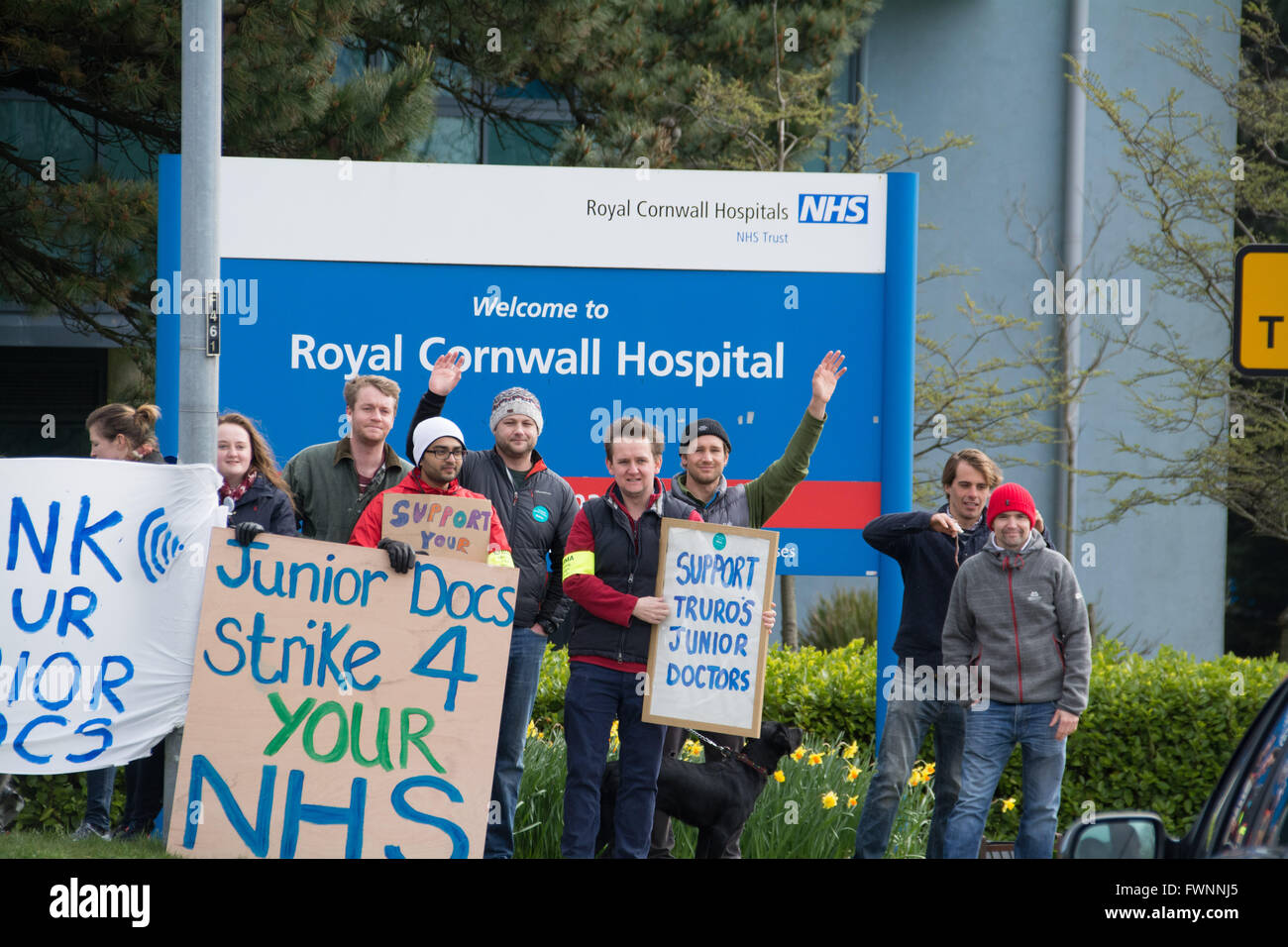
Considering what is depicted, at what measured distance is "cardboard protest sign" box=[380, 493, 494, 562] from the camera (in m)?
5.25

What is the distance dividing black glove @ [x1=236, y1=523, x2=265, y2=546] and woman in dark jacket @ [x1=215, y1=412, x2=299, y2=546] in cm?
36

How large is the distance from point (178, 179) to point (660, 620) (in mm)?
3559

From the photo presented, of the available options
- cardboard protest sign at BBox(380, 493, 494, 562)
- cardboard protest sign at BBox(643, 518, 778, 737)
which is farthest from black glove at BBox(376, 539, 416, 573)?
cardboard protest sign at BBox(643, 518, 778, 737)

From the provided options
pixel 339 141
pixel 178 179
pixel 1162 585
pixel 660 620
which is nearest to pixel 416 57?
pixel 339 141

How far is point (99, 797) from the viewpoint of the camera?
591 cm

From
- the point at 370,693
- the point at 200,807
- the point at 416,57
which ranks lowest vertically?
the point at 200,807

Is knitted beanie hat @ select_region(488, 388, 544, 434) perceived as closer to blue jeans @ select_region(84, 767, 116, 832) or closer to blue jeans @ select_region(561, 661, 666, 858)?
blue jeans @ select_region(561, 661, 666, 858)

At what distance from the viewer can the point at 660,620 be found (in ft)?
17.4

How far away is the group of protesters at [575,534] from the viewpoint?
17.5 feet

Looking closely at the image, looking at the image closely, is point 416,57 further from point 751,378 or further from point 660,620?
point 660,620

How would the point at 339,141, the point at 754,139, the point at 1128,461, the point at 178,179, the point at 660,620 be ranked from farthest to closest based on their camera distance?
the point at 1128,461 → the point at 754,139 → the point at 339,141 → the point at 178,179 → the point at 660,620

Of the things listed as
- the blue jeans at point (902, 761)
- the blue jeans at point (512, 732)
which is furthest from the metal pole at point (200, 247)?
the blue jeans at point (902, 761)

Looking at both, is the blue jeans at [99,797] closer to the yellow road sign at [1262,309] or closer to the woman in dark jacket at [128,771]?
the woman in dark jacket at [128,771]

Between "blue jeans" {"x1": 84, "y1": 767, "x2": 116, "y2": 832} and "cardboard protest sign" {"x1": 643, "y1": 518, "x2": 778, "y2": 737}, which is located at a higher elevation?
"cardboard protest sign" {"x1": 643, "y1": 518, "x2": 778, "y2": 737}
